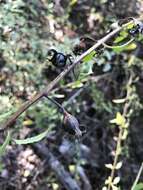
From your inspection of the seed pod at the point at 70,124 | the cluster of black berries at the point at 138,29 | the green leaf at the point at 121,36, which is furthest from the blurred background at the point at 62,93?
the seed pod at the point at 70,124

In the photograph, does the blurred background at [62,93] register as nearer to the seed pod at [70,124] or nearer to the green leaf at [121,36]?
the green leaf at [121,36]

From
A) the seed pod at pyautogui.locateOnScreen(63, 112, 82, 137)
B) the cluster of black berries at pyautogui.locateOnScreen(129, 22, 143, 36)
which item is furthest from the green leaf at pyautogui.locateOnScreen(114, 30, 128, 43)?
the seed pod at pyautogui.locateOnScreen(63, 112, 82, 137)

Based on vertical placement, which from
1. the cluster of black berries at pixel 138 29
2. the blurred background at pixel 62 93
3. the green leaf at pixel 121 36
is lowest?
the blurred background at pixel 62 93

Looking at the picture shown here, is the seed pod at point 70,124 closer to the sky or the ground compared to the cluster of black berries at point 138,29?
closer to the ground

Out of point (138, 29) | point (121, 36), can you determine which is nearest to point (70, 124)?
point (138, 29)

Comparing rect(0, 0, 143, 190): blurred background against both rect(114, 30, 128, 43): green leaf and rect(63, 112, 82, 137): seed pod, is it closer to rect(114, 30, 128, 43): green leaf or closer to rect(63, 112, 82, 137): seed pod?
rect(114, 30, 128, 43): green leaf

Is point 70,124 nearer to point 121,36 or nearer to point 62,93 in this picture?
point 121,36

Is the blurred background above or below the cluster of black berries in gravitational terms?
below

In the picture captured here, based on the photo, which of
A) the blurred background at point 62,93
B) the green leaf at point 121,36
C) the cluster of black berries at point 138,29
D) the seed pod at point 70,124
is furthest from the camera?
the blurred background at point 62,93
